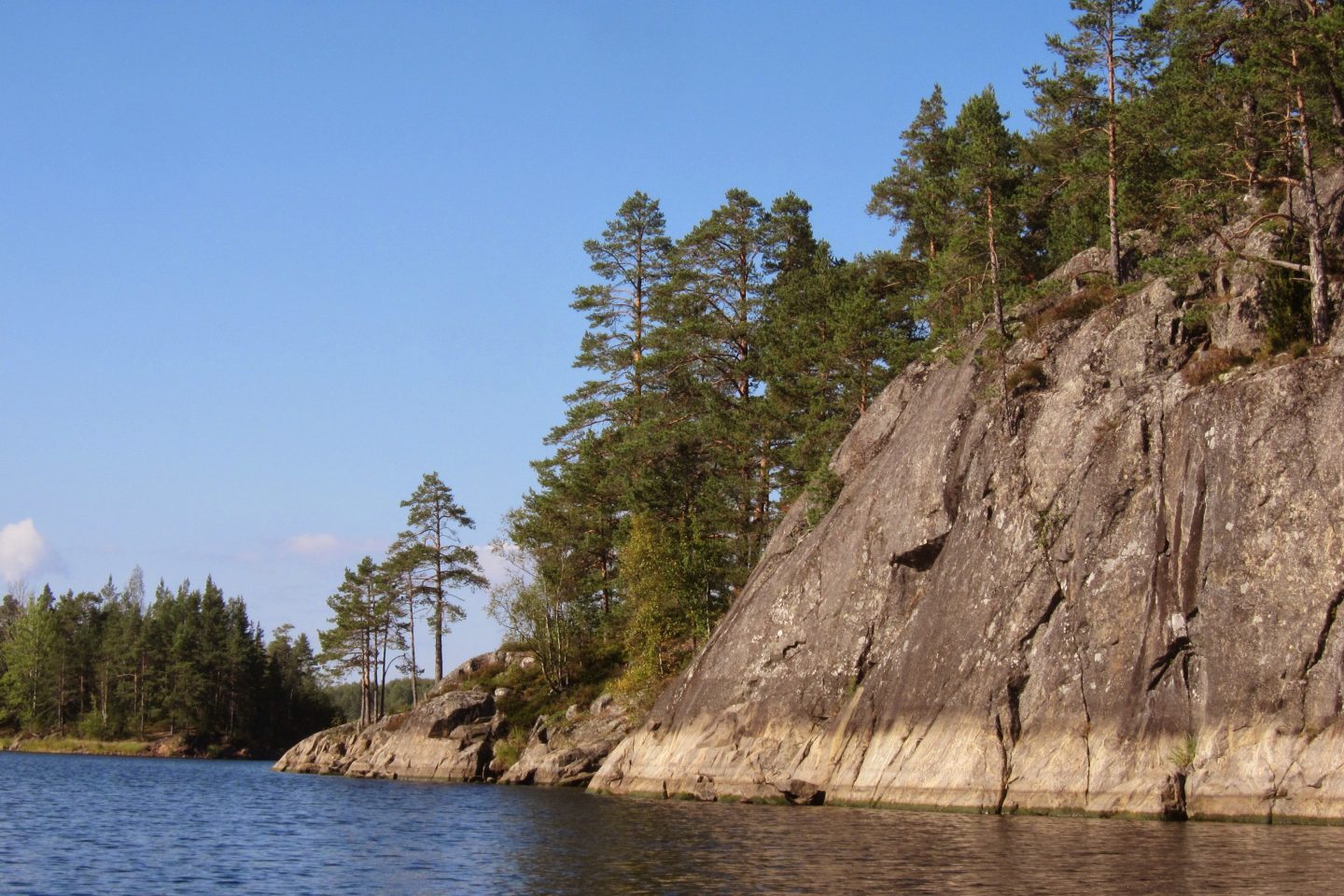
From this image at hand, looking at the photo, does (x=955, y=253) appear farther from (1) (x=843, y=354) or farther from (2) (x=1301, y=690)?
(2) (x=1301, y=690)

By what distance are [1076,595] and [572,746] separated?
105 ft

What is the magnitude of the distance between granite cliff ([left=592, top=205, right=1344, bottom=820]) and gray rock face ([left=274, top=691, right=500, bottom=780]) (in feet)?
63.9

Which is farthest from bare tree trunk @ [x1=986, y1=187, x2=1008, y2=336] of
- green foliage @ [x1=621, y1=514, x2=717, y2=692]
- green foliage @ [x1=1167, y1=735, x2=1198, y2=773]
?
green foliage @ [x1=621, y1=514, x2=717, y2=692]

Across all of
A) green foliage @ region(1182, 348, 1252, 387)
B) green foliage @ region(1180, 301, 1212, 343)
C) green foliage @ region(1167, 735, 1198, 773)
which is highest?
green foliage @ region(1180, 301, 1212, 343)

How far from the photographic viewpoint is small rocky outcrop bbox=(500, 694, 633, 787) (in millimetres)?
57875

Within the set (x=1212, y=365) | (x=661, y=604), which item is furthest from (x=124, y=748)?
(x=1212, y=365)

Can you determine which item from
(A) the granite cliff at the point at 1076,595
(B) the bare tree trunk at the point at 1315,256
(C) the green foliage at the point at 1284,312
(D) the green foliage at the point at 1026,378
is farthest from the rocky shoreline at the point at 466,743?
(B) the bare tree trunk at the point at 1315,256

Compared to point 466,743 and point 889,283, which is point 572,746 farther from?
point 889,283

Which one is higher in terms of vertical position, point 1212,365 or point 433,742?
point 1212,365

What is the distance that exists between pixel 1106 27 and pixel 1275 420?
20161 mm

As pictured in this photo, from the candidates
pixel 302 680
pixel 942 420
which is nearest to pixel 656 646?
pixel 942 420

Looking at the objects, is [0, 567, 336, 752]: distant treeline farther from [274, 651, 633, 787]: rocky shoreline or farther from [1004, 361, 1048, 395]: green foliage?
[1004, 361, 1048, 395]: green foliage

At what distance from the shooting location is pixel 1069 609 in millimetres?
35438

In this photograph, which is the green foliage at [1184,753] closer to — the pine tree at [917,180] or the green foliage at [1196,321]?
the green foliage at [1196,321]
